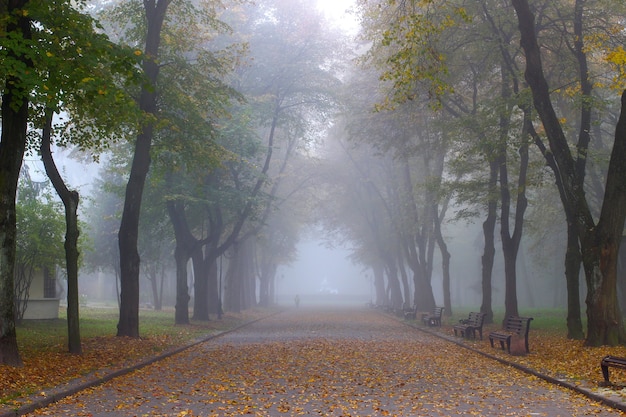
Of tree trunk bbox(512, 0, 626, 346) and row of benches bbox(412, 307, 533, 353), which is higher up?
tree trunk bbox(512, 0, 626, 346)

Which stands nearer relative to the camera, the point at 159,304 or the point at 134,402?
the point at 134,402

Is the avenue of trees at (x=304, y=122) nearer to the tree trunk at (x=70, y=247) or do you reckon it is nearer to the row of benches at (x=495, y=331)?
the tree trunk at (x=70, y=247)

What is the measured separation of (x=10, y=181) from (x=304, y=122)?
2456 centimetres

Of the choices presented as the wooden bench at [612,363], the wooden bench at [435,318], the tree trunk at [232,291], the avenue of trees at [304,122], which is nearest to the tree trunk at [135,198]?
the avenue of trees at [304,122]

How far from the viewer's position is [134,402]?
32.5 feet

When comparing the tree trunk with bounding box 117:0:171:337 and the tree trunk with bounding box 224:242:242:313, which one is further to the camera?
the tree trunk with bounding box 224:242:242:313

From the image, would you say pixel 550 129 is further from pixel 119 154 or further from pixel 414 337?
pixel 119 154

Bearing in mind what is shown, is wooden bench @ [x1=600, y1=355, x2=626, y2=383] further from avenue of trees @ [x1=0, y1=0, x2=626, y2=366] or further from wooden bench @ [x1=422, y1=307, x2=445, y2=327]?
wooden bench @ [x1=422, y1=307, x2=445, y2=327]

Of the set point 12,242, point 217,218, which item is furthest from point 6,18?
point 217,218

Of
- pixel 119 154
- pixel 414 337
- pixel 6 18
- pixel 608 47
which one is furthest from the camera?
pixel 119 154

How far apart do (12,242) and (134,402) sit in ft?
14.0

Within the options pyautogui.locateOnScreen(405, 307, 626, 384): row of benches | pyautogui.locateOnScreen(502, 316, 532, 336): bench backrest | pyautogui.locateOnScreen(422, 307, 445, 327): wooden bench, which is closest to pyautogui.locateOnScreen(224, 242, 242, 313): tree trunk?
pyautogui.locateOnScreen(422, 307, 445, 327): wooden bench

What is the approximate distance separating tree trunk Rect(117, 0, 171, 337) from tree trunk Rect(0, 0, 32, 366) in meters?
7.07

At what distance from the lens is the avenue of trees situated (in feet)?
43.2
